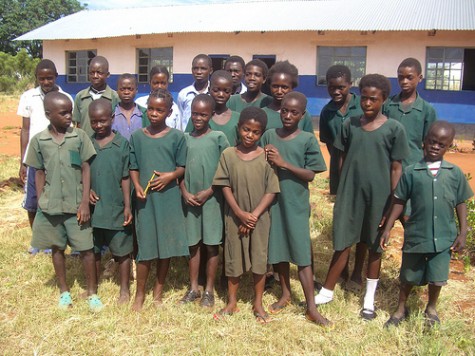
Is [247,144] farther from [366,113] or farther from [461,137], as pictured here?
[461,137]

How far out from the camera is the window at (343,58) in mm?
12211

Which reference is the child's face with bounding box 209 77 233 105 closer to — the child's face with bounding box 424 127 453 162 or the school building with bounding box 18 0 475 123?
the child's face with bounding box 424 127 453 162

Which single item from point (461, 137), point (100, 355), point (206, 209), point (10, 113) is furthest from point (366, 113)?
point (10, 113)

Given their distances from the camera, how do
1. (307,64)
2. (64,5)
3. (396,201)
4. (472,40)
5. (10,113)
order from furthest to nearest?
(64,5) → (10,113) → (307,64) → (472,40) → (396,201)

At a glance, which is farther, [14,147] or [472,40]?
[472,40]

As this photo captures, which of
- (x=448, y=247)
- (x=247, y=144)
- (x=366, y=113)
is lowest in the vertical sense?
(x=448, y=247)

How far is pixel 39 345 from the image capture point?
8.38ft

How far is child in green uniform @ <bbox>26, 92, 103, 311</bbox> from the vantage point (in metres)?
2.84

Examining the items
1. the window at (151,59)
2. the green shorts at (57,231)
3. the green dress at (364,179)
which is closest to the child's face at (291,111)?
the green dress at (364,179)

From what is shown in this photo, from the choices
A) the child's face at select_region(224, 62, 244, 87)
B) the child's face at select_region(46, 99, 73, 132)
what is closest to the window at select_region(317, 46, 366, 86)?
the child's face at select_region(224, 62, 244, 87)

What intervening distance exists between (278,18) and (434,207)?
37.5 ft

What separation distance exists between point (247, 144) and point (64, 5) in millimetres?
38653

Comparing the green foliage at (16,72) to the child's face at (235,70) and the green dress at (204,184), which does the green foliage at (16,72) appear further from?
the green dress at (204,184)

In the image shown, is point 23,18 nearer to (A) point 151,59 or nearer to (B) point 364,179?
(A) point 151,59
